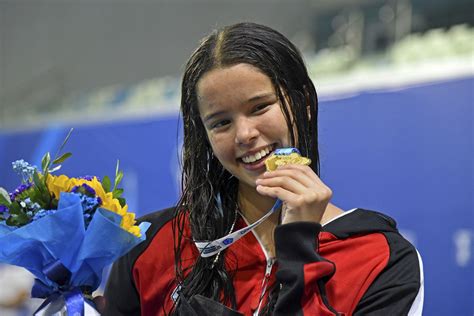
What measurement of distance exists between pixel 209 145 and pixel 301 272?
1.08 ft

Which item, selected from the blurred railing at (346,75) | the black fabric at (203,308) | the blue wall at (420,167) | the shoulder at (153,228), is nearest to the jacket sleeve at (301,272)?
the black fabric at (203,308)

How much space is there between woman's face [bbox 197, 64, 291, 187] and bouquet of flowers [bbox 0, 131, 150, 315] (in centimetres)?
19

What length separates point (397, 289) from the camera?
1113 mm

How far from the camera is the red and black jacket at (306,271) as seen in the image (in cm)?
109

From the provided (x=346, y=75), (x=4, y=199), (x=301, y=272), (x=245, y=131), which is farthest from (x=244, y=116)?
(x=346, y=75)

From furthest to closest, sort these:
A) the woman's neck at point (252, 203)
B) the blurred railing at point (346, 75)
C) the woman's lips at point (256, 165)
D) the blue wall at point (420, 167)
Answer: the blurred railing at point (346, 75) < the blue wall at point (420, 167) < the woman's neck at point (252, 203) < the woman's lips at point (256, 165)

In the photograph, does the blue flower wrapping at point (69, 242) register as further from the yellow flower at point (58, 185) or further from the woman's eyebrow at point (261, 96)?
the woman's eyebrow at point (261, 96)

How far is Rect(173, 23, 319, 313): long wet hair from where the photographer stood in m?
1.19

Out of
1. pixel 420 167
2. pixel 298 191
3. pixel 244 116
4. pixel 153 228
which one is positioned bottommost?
pixel 420 167

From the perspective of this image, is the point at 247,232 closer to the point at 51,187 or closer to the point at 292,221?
the point at 292,221

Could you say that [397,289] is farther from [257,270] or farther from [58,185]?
[58,185]

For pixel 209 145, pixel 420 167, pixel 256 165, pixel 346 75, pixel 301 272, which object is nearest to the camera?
pixel 301 272

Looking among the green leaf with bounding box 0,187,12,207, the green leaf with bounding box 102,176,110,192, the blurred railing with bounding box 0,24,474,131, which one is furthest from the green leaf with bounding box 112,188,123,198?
the blurred railing with bounding box 0,24,474,131

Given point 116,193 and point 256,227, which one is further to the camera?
point 256,227
